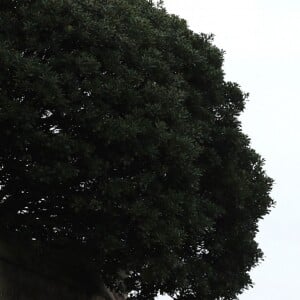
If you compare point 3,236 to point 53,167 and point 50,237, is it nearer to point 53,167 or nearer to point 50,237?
point 50,237

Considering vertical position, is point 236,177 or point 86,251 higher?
point 236,177

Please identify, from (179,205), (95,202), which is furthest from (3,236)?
(179,205)

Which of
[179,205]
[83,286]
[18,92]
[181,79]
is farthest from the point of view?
[83,286]

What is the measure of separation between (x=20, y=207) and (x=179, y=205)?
3.23 m

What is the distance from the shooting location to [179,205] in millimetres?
13289

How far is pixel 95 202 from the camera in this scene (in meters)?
12.0

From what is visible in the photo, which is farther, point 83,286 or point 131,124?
point 83,286

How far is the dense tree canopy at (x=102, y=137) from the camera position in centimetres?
1178

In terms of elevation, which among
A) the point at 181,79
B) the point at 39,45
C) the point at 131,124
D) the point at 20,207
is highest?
the point at 181,79

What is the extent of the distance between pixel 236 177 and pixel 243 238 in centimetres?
166

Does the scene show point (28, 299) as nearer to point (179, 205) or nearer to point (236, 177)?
point (179, 205)

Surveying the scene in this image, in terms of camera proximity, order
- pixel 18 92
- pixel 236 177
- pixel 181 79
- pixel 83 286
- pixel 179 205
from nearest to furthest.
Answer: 1. pixel 18 92
2. pixel 179 205
3. pixel 181 79
4. pixel 236 177
5. pixel 83 286

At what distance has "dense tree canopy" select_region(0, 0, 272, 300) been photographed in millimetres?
11781

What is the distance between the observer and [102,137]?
12.0 m
